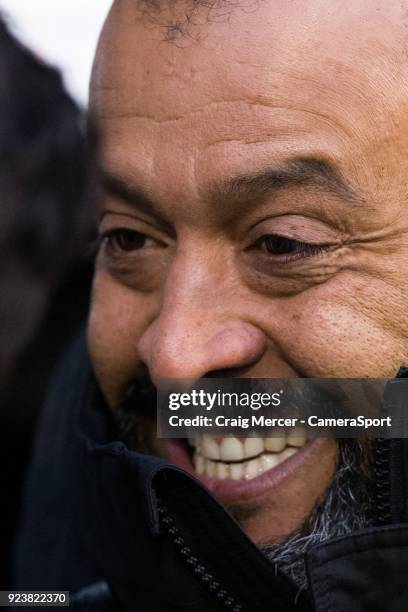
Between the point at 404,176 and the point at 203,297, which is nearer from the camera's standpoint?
the point at 404,176

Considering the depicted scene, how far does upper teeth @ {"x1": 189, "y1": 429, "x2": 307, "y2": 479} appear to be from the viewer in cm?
171

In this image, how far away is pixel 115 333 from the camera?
1.92m

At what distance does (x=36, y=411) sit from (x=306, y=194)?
83.2 inches

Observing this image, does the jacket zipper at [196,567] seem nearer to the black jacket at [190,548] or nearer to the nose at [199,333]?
the black jacket at [190,548]

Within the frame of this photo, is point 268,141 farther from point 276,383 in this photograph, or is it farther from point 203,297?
point 276,383

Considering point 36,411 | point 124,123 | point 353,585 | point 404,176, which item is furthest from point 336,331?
point 36,411

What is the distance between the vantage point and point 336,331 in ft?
5.13

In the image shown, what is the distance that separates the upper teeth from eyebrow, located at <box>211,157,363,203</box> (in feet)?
1.59

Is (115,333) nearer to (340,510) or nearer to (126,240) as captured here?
(126,240)

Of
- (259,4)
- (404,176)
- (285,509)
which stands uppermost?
(259,4)

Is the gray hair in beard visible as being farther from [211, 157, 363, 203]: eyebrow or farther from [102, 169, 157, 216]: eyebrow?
[102, 169, 157, 216]: eyebrow

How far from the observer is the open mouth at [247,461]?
1692 mm

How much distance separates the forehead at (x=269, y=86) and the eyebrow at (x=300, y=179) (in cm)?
2

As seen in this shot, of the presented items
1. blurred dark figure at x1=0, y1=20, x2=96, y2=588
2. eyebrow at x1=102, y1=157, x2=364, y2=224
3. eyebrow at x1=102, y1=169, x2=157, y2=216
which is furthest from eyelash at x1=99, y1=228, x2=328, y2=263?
blurred dark figure at x1=0, y1=20, x2=96, y2=588
